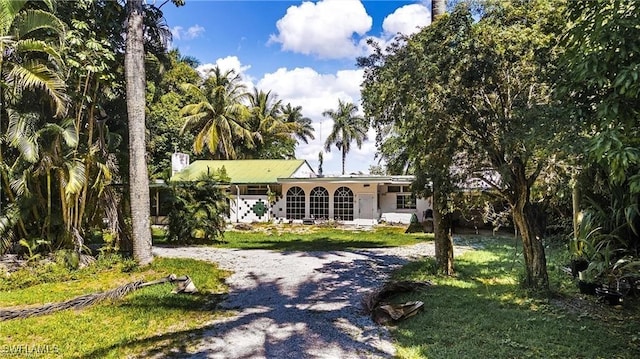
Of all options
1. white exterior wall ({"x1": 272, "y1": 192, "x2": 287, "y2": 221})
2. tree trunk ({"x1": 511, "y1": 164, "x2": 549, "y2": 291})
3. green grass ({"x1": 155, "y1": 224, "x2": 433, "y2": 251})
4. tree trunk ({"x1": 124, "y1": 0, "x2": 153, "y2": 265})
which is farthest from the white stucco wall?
tree trunk ({"x1": 511, "y1": 164, "x2": 549, "y2": 291})

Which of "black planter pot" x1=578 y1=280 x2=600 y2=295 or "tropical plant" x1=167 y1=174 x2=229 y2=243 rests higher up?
"tropical plant" x1=167 y1=174 x2=229 y2=243

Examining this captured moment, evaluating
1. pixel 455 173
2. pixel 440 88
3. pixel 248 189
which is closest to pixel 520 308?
pixel 455 173

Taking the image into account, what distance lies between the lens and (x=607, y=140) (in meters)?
2.82

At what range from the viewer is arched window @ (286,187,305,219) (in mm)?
23062

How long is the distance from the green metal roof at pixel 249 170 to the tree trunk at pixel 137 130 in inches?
493

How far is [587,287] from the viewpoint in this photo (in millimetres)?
6816

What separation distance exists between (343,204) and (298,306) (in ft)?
52.1

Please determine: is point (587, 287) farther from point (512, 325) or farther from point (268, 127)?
point (268, 127)

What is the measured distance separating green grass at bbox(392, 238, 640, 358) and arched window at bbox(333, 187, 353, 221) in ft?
46.9

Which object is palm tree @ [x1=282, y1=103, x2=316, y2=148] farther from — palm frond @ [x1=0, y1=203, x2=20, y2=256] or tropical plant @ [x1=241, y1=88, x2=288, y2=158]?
palm frond @ [x1=0, y1=203, x2=20, y2=256]

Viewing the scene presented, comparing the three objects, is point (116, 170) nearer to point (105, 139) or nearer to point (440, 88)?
point (105, 139)

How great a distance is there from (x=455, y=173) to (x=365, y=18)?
5.09 metres

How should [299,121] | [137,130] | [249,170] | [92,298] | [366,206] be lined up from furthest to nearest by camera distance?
[299,121] < [249,170] < [366,206] < [137,130] < [92,298]

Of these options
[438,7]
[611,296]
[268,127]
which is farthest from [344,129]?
[611,296]
